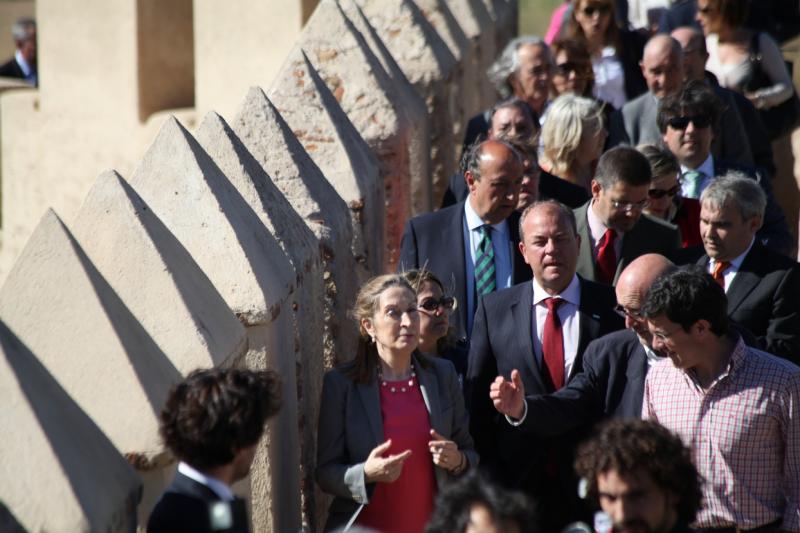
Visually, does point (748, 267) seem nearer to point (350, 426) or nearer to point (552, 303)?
point (552, 303)

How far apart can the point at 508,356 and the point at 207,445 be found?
2.34 meters

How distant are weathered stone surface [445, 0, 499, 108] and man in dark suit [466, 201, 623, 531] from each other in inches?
261

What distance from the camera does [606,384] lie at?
5.40 m

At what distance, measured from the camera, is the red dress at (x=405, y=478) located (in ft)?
16.8

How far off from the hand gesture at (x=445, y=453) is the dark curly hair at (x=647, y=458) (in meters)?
1.27

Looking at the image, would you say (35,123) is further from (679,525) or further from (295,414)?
(679,525)

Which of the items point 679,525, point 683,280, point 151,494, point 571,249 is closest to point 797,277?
point 571,249

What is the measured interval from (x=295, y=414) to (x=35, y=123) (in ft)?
25.4

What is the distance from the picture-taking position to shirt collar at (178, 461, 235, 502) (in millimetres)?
3623

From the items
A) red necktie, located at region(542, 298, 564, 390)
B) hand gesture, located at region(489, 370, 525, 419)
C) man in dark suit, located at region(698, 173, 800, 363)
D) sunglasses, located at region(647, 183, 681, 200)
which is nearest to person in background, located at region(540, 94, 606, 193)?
sunglasses, located at region(647, 183, 681, 200)

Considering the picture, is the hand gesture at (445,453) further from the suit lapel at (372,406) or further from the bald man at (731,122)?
the bald man at (731,122)

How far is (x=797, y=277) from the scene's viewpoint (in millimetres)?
6141

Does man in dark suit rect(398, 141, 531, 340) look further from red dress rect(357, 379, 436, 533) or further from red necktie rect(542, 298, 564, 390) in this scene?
red dress rect(357, 379, 436, 533)

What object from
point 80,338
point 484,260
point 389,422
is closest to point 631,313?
point 389,422
